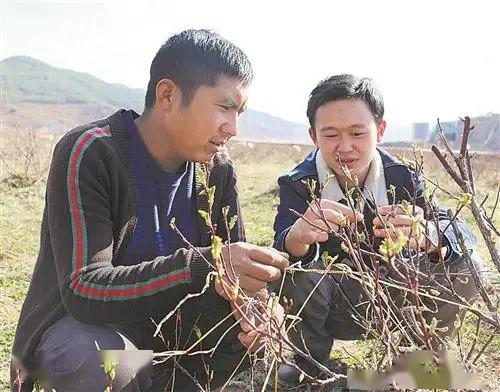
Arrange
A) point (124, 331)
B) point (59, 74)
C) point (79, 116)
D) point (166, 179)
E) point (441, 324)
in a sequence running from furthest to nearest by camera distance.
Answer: point (59, 74)
point (79, 116)
point (441, 324)
point (166, 179)
point (124, 331)

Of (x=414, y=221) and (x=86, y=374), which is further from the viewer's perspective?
(x=86, y=374)

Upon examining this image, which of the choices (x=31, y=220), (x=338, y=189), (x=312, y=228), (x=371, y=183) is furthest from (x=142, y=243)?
(x=31, y=220)

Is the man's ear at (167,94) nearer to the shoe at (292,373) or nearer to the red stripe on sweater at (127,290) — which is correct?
the red stripe on sweater at (127,290)

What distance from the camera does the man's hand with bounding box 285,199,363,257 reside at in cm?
170

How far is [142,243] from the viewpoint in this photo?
2.00m

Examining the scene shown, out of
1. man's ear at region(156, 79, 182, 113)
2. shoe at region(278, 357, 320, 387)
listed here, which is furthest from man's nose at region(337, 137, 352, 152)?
shoe at region(278, 357, 320, 387)

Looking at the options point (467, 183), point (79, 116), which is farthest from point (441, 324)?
point (79, 116)

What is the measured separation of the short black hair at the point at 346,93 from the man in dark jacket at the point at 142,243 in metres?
0.57

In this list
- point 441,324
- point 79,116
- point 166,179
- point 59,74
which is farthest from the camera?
point 59,74

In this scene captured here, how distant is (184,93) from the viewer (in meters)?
1.96

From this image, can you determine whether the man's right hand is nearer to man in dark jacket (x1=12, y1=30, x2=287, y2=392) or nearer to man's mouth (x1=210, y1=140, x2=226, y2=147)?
man in dark jacket (x1=12, y1=30, x2=287, y2=392)

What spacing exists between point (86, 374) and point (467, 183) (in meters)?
1.14

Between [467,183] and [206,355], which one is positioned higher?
[467,183]

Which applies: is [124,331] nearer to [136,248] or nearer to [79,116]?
[136,248]
